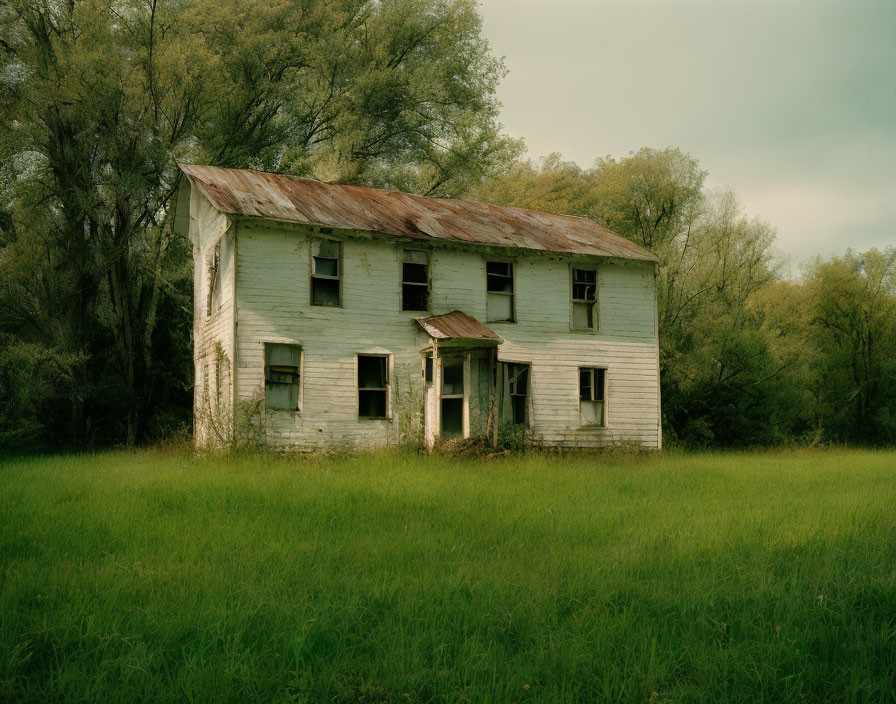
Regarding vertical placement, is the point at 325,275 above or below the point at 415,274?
below

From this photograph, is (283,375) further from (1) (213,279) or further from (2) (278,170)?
(2) (278,170)

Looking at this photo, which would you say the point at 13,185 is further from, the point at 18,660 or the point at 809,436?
the point at 809,436

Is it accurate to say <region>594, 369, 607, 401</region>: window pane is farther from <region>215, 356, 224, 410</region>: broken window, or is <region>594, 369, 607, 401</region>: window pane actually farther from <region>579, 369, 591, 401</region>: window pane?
<region>215, 356, 224, 410</region>: broken window

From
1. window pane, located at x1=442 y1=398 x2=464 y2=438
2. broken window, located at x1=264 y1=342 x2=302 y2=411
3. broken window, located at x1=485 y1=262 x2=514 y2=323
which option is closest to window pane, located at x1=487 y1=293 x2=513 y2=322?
broken window, located at x1=485 y1=262 x2=514 y2=323

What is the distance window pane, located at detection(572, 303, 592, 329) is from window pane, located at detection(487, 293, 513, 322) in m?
2.02

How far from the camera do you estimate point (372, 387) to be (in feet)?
58.1

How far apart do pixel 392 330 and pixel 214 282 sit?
4825mm

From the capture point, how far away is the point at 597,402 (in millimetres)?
20266

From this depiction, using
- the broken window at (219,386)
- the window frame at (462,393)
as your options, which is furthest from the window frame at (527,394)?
the broken window at (219,386)

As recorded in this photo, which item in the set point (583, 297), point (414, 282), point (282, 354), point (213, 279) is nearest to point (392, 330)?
point (414, 282)

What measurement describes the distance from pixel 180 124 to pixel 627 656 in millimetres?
23253

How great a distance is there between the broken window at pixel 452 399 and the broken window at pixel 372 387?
56.3 inches

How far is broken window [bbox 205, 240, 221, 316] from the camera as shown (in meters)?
18.2

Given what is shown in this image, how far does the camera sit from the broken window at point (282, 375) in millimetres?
16641
